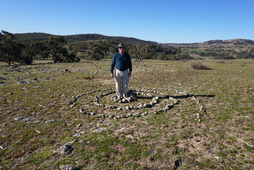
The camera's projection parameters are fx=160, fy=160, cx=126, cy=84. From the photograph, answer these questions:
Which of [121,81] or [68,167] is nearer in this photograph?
[68,167]

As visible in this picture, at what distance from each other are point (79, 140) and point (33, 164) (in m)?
1.69

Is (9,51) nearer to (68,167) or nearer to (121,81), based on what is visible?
(121,81)

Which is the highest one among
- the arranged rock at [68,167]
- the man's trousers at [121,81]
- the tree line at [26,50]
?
the tree line at [26,50]

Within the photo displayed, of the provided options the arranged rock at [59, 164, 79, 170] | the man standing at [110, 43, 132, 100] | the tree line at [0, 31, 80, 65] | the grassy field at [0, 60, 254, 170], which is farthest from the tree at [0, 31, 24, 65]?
the arranged rock at [59, 164, 79, 170]

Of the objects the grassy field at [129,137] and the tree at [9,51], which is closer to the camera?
the grassy field at [129,137]

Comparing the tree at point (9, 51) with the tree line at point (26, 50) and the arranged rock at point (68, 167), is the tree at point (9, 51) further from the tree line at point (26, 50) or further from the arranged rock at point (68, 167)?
the arranged rock at point (68, 167)

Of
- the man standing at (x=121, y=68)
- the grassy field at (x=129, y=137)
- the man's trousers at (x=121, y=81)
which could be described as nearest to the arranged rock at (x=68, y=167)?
the grassy field at (x=129, y=137)

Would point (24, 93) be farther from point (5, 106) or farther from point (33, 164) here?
point (33, 164)

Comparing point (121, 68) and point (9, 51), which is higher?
point (9, 51)

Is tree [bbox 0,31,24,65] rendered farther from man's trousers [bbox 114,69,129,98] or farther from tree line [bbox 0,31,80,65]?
man's trousers [bbox 114,69,129,98]

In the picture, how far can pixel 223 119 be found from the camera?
7852 mm

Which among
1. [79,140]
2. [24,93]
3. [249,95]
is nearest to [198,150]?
[79,140]

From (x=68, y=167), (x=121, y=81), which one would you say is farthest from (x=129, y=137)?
(x=121, y=81)

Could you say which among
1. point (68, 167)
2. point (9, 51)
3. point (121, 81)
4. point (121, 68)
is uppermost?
point (9, 51)
